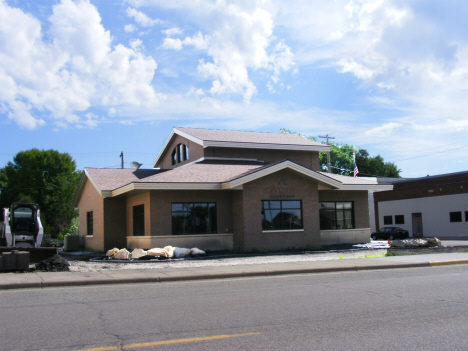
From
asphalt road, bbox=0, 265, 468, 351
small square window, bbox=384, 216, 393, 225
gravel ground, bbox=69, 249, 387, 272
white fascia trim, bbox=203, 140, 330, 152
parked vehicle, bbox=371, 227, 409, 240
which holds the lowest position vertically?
parked vehicle, bbox=371, 227, 409, 240

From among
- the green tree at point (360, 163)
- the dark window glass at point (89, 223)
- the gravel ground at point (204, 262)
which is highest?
the green tree at point (360, 163)

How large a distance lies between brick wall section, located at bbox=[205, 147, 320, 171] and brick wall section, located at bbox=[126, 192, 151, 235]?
5.65 metres

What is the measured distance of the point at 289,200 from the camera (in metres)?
23.7

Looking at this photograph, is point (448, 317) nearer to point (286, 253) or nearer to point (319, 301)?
point (319, 301)

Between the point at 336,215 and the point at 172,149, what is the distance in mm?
12907

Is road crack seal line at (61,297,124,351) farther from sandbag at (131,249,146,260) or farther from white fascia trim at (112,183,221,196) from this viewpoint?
white fascia trim at (112,183,221,196)

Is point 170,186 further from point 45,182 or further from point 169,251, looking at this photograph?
point 45,182

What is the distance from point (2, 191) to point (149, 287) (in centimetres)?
5834

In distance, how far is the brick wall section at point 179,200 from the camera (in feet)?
72.4

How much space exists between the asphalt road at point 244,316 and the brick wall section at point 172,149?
56.4ft

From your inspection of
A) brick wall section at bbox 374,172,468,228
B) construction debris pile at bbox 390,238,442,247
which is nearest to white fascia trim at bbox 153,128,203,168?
construction debris pile at bbox 390,238,442,247

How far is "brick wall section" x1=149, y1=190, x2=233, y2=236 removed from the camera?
2206 centimetres

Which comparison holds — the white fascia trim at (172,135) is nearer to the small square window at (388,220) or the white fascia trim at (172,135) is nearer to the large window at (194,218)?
the large window at (194,218)

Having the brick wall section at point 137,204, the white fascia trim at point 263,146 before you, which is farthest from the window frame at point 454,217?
the brick wall section at point 137,204
